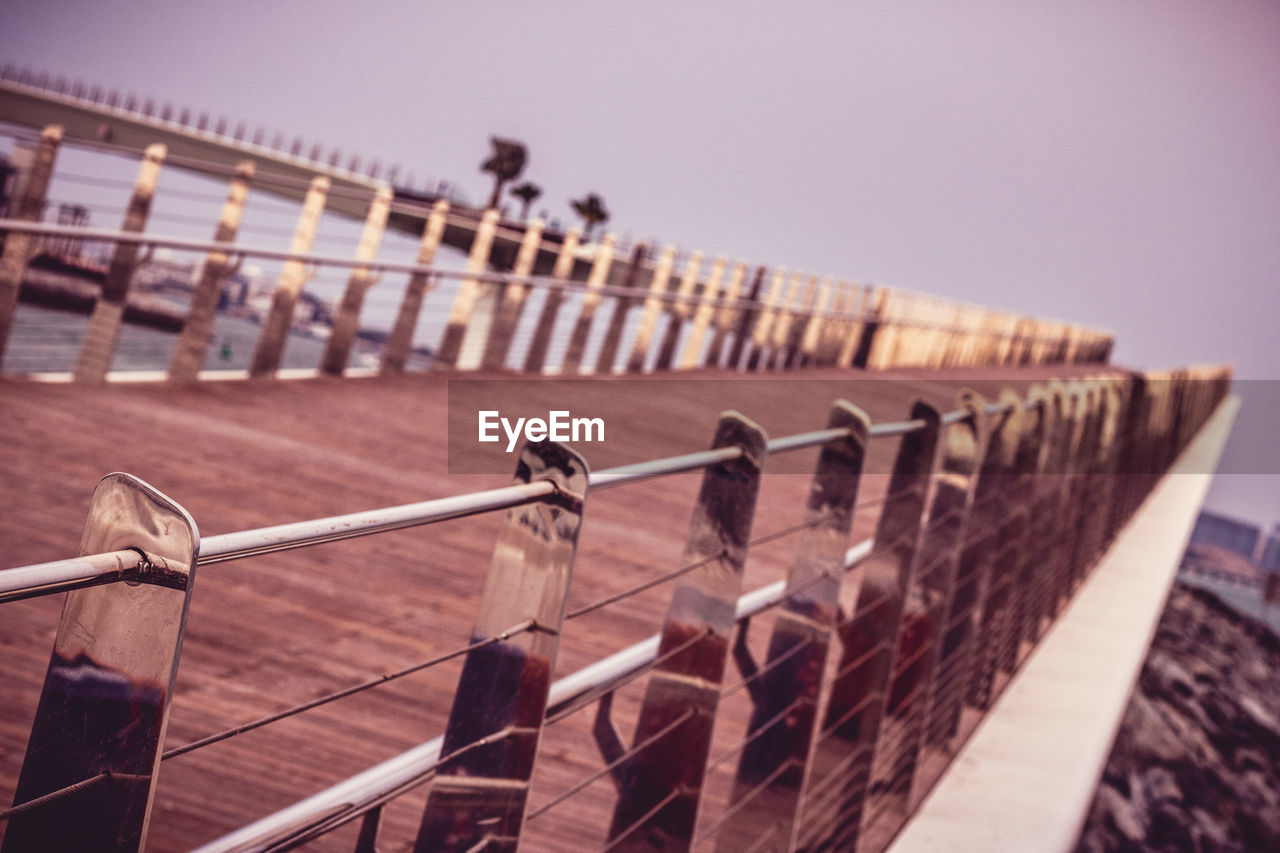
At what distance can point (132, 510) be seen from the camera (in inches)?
34.5

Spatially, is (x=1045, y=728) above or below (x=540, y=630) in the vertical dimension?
below

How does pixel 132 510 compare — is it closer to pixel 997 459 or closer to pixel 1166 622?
pixel 997 459

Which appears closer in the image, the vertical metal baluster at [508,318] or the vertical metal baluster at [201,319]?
the vertical metal baluster at [201,319]

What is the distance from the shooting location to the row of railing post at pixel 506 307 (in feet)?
22.9

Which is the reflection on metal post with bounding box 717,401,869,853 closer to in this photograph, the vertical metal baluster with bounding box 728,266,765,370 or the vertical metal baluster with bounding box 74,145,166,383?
the vertical metal baluster with bounding box 74,145,166,383

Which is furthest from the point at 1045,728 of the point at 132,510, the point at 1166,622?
the point at 1166,622

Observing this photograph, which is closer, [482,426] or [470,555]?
[470,555]

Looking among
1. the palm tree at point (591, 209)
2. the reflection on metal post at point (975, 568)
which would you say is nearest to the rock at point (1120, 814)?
the reflection on metal post at point (975, 568)

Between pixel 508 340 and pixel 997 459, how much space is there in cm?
751

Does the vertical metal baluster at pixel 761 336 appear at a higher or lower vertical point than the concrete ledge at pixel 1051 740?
higher

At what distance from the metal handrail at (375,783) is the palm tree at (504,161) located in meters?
52.8

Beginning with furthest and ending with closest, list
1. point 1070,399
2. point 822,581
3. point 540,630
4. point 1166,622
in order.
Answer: point 1166,622, point 1070,399, point 822,581, point 540,630

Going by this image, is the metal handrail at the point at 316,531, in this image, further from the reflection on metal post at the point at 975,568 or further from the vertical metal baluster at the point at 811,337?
the vertical metal baluster at the point at 811,337

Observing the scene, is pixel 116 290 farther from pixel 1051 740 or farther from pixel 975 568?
pixel 1051 740
